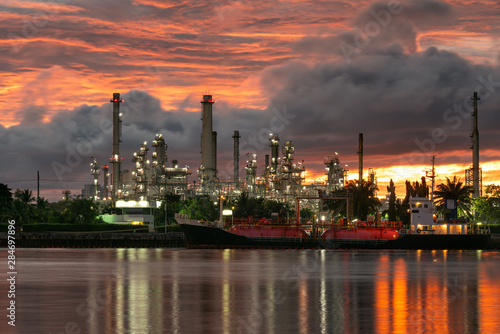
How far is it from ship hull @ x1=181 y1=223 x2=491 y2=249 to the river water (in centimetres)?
5784

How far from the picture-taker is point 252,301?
132ft

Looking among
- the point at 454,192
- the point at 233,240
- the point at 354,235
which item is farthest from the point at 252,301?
the point at 454,192

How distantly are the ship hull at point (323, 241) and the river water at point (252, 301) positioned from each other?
57.8 metres

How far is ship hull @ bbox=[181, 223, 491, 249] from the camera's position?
124 meters

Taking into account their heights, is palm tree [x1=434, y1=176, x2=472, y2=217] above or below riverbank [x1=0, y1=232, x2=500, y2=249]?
above

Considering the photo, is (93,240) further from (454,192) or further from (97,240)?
(454,192)

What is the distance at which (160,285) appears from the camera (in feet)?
164

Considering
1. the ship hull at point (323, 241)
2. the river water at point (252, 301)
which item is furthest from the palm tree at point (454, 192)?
the river water at point (252, 301)

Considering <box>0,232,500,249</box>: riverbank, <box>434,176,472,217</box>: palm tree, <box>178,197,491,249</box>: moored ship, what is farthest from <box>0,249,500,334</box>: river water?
<box>434,176,472,217</box>: palm tree

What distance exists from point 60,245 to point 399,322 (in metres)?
113

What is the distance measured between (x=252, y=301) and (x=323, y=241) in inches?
3357

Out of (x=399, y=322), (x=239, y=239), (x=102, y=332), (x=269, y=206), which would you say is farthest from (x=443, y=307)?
(x=269, y=206)

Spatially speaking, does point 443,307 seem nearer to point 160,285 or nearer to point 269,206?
point 160,285

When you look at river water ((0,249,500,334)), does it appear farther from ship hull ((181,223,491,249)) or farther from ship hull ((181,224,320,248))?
ship hull ((181,224,320,248))
